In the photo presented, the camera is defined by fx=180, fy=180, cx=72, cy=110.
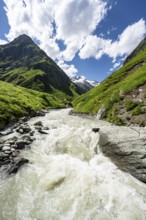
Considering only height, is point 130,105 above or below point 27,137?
above

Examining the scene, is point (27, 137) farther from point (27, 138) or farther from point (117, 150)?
point (117, 150)

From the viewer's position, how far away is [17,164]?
1756 centimetres

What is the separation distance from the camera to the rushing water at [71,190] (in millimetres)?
11977

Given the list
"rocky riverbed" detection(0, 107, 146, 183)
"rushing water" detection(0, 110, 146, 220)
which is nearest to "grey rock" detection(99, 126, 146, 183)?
"rocky riverbed" detection(0, 107, 146, 183)

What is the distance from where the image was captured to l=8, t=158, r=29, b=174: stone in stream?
1679cm

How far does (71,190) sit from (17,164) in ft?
21.0

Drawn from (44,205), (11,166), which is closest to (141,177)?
(44,205)

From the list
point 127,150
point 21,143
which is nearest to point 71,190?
point 127,150

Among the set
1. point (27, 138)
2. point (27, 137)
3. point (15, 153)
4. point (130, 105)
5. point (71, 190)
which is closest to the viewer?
point (71, 190)

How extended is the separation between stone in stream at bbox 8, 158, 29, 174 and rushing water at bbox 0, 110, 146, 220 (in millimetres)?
525

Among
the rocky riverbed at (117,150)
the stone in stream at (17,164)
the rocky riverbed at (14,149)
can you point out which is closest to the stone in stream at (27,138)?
the rocky riverbed at (14,149)

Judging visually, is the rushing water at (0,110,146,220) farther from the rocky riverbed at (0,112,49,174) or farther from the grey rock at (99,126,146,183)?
the rocky riverbed at (0,112,49,174)

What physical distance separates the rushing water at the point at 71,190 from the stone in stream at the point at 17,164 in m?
0.52

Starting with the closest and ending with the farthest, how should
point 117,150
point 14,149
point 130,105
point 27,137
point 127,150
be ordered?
point 127,150 → point 117,150 → point 14,149 → point 27,137 → point 130,105
